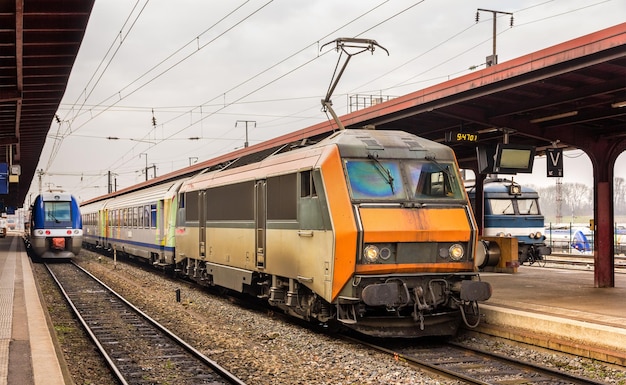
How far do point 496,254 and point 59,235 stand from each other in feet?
64.7

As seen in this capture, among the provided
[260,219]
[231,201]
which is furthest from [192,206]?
[260,219]

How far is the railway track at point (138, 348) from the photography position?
8.95 m

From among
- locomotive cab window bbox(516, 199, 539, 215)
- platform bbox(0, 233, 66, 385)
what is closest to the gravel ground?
platform bbox(0, 233, 66, 385)

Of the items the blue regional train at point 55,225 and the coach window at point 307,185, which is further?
the blue regional train at point 55,225

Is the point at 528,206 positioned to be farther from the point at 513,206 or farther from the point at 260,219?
the point at 260,219

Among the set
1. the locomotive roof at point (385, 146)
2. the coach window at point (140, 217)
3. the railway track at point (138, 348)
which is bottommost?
the railway track at point (138, 348)

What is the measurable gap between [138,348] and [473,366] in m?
5.25

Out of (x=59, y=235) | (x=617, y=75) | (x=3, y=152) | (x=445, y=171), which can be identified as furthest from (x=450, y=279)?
(x=3, y=152)

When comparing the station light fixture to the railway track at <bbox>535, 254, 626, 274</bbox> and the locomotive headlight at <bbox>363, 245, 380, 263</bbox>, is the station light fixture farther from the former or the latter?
the railway track at <bbox>535, 254, 626, 274</bbox>

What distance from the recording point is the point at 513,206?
23.3m

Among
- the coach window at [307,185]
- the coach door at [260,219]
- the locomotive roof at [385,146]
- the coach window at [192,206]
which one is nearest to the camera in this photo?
the locomotive roof at [385,146]

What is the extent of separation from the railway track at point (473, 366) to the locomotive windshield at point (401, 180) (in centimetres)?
230

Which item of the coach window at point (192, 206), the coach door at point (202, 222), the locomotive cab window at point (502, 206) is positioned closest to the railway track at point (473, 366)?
the coach door at point (202, 222)

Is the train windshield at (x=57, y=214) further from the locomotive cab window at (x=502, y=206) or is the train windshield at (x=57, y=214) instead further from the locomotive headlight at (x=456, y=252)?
the locomotive headlight at (x=456, y=252)
